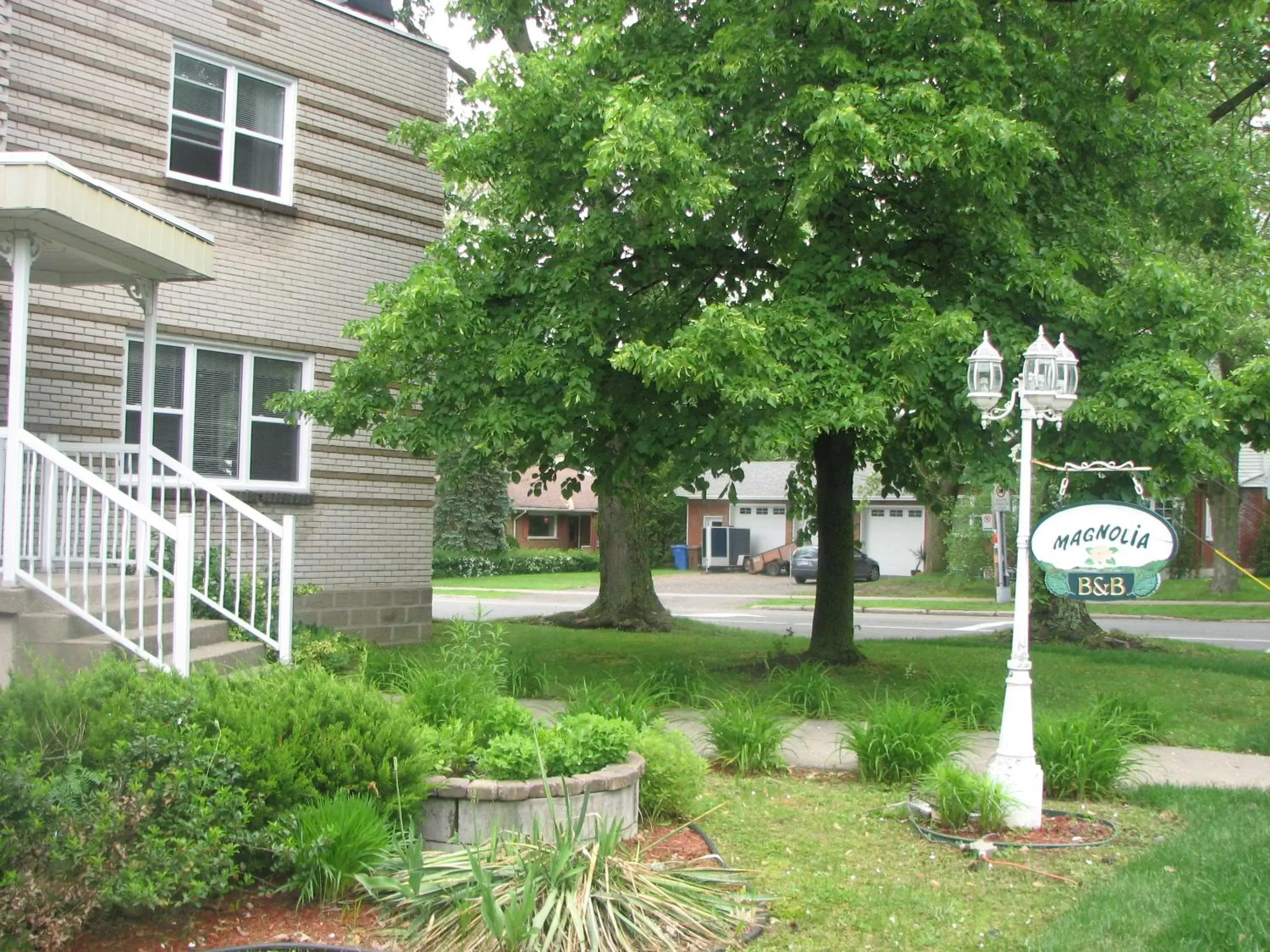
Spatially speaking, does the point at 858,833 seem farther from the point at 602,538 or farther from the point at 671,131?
the point at 602,538

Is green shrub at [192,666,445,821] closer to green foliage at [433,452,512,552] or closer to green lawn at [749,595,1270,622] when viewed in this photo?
green lawn at [749,595,1270,622]

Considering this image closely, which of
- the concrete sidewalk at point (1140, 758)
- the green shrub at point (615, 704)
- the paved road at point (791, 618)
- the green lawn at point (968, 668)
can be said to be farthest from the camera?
the paved road at point (791, 618)

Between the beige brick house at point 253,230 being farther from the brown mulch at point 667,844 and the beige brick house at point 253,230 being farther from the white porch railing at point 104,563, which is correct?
the brown mulch at point 667,844

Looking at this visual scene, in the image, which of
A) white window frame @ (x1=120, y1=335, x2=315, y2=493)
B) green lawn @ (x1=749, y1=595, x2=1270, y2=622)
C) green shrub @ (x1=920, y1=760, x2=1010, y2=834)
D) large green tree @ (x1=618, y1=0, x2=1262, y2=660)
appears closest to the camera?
green shrub @ (x1=920, y1=760, x2=1010, y2=834)

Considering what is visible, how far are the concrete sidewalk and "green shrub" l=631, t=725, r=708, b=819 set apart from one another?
183 centimetres

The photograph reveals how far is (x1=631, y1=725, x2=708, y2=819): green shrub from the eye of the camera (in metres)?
6.73

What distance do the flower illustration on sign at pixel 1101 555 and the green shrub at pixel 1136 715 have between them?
81.1 inches

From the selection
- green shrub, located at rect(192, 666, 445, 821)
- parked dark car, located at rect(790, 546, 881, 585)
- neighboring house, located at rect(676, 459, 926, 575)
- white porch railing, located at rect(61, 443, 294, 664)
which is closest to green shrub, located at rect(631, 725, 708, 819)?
green shrub, located at rect(192, 666, 445, 821)

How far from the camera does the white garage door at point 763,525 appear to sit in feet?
170

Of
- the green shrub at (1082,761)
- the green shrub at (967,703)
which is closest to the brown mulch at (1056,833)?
the green shrub at (1082,761)

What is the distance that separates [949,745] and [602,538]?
12.5 metres

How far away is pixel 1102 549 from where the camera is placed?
24.8ft

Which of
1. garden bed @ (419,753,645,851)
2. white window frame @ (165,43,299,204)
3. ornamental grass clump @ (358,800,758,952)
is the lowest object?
ornamental grass clump @ (358,800,758,952)

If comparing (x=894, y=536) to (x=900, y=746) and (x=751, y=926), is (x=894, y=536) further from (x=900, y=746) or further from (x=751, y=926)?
(x=751, y=926)
